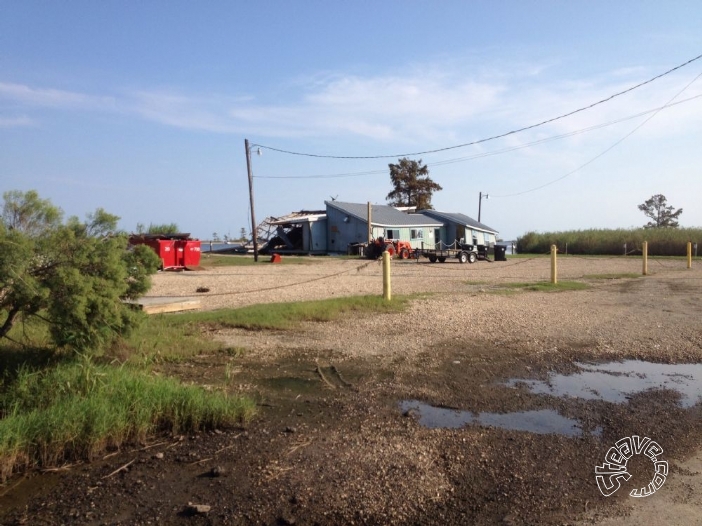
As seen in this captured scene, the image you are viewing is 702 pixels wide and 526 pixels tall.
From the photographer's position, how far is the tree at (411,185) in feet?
225

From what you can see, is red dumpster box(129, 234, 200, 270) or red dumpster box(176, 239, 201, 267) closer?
red dumpster box(129, 234, 200, 270)

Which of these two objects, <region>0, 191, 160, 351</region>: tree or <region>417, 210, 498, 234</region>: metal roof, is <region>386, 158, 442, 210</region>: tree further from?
<region>0, 191, 160, 351</region>: tree

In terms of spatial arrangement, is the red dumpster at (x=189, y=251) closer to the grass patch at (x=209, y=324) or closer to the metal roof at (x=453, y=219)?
the grass patch at (x=209, y=324)

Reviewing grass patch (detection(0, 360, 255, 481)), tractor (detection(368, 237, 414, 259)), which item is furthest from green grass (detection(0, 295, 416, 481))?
tractor (detection(368, 237, 414, 259))

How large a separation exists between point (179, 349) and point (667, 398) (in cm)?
643

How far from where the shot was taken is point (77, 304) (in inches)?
242

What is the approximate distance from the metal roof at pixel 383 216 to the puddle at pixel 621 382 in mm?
38890

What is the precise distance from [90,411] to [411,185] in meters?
64.5

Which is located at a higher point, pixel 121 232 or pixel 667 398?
pixel 121 232

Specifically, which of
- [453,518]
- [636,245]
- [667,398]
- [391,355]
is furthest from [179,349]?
[636,245]

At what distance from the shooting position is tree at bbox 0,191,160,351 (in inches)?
235

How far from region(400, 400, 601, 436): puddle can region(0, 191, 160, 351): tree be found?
11.3 feet

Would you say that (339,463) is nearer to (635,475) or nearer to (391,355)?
(635,475)

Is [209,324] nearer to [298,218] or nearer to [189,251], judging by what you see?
[189,251]
